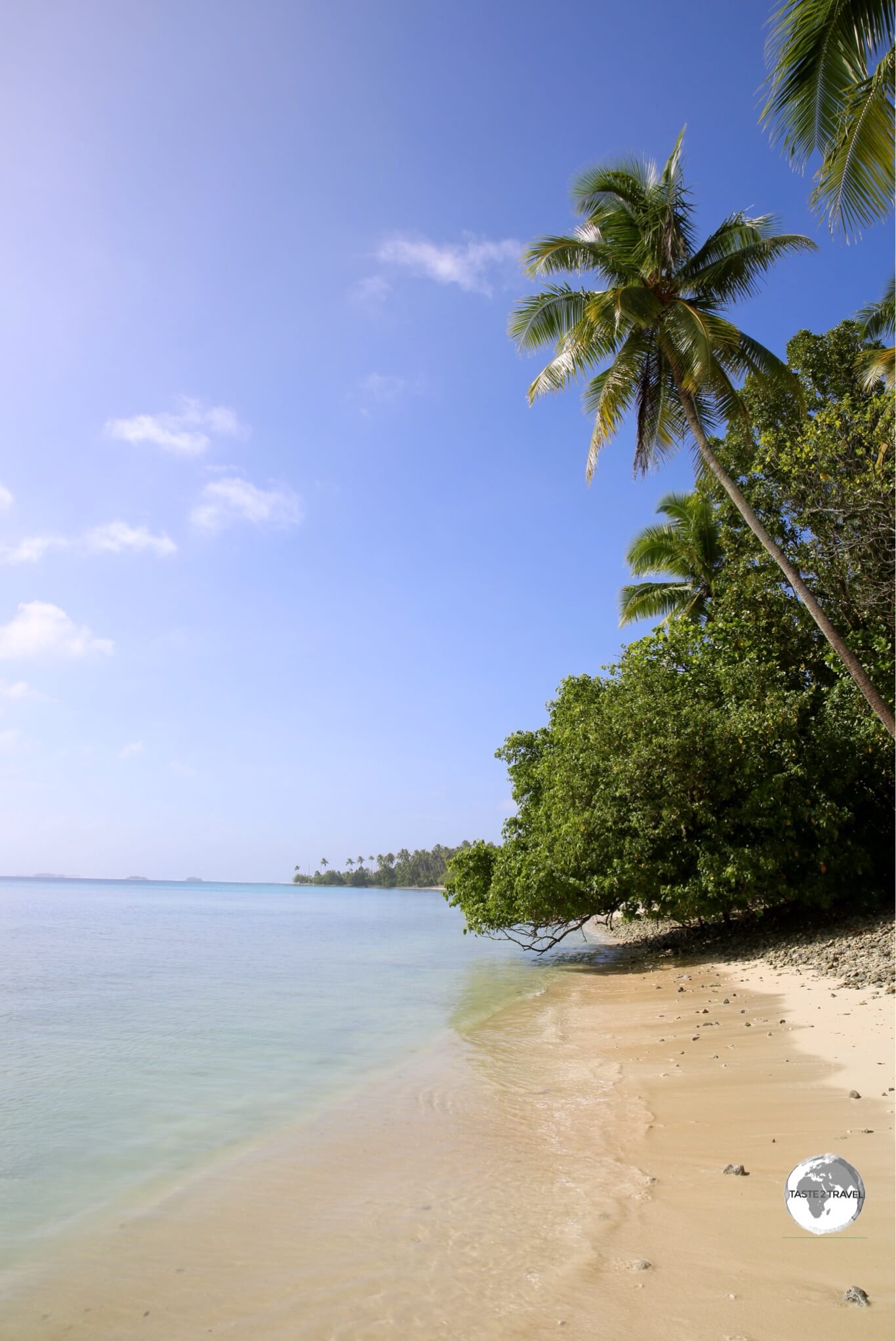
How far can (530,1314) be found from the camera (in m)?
3.51

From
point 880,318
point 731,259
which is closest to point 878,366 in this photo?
point 731,259

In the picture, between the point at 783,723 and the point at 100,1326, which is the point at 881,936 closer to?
the point at 783,723

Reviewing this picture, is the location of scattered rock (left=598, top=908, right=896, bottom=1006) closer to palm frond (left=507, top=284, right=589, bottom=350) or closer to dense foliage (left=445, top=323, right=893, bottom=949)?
dense foliage (left=445, top=323, right=893, bottom=949)

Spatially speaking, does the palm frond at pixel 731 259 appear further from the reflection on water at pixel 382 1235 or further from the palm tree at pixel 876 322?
the reflection on water at pixel 382 1235

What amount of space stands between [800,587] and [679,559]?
10.9 m

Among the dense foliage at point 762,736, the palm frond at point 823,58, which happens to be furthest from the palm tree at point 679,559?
the palm frond at point 823,58

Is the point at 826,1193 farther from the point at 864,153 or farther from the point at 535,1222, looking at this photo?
the point at 864,153

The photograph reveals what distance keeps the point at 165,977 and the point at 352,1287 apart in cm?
1588

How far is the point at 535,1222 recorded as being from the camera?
15.0 ft

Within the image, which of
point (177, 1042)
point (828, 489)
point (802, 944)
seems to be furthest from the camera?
point (828, 489)

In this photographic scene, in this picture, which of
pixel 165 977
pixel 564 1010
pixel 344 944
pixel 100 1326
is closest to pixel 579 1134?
pixel 100 1326

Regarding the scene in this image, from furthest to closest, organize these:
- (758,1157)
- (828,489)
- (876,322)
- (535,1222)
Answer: (876,322)
(828,489)
(758,1157)
(535,1222)

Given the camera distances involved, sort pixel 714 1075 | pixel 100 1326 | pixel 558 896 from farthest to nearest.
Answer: pixel 558 896
pixel 714 1075
pixel 100 1326

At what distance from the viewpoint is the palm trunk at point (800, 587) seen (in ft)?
34.7
